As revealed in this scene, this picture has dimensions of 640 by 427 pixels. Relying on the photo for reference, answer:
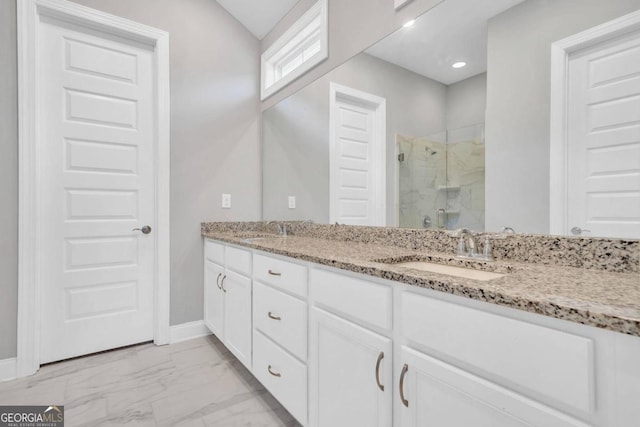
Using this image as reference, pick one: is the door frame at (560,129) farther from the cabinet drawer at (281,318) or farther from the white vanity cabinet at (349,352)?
the cabinet drawer at (281,318)

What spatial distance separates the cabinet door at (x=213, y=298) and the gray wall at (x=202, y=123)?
10 centimetres

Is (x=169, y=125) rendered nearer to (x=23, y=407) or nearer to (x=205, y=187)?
(x=205, y=187)

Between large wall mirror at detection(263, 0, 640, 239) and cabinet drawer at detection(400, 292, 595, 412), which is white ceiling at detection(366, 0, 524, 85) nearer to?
large wall mirror at detection(263, 0, 640, 239)

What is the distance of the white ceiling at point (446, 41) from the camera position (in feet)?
4.24

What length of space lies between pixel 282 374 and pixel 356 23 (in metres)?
1.97

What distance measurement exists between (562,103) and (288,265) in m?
1.20

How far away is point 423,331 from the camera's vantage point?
0.87 m

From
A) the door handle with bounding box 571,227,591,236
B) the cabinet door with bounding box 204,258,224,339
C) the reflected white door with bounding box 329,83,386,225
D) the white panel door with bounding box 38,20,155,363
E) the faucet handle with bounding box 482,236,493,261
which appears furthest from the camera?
the cabinet door with bounding box 204,258,224,339

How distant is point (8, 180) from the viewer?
6.14 ft

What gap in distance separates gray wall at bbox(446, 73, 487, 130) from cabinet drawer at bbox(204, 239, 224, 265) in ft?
5.37

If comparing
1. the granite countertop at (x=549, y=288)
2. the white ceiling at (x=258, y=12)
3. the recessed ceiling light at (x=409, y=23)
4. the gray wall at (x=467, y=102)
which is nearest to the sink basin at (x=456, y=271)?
the granite countertop at (x=549, y=288)

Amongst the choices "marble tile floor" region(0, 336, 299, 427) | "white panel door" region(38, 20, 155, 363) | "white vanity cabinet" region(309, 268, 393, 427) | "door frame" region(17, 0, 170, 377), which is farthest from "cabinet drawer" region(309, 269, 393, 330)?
"door frame" region(17, 0, 170, 377)

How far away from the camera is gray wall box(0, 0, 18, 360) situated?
1.85 meters

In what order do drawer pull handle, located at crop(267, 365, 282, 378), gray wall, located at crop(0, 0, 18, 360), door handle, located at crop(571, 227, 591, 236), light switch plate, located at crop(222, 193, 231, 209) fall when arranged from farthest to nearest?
light switch plate, located at crop(222, 193, 231, 209), gray wall, located at crop(0, 0, 18, 360), drawer pull handle, located at crop(267, 365, 282, 378), door handle, located at crop(571, 227, 591, 236)
